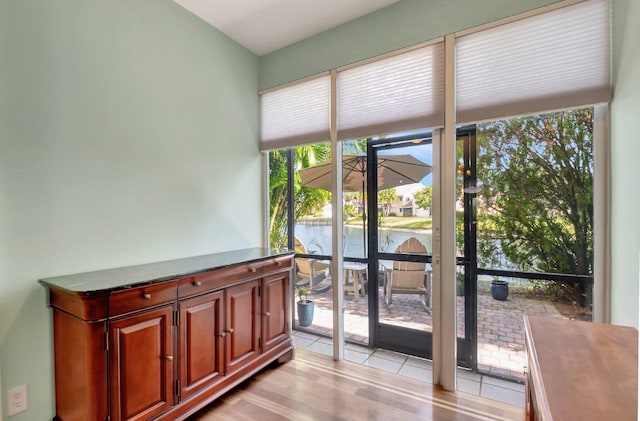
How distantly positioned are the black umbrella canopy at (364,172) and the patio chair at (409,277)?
0.53 meters

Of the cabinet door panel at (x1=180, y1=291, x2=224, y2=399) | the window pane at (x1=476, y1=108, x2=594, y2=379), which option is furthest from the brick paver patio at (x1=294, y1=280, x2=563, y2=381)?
the cabinet door panel at (x1=180, y1=291, x2=224, y2=399)

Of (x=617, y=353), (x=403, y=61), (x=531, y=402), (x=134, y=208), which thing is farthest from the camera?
(x=403, y=61)

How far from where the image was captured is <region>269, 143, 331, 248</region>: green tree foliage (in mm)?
3078

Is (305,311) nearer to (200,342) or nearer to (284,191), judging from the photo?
(284,191)

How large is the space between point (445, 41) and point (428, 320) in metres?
2.15

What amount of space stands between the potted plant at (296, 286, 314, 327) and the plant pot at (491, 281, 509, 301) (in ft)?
5.51

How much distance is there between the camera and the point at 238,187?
281 centimetres

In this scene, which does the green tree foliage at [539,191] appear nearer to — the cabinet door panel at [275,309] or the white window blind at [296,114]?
the white window blind at [296,114]

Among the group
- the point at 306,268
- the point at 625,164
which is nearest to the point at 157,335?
the point at 306,268

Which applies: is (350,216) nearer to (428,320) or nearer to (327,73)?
(428,320)

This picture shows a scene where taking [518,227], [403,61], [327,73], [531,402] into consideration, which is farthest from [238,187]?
[531,402]

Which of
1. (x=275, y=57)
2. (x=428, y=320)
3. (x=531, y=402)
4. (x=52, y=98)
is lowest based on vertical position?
(x=428, y=320)

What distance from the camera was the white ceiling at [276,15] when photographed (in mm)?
2287

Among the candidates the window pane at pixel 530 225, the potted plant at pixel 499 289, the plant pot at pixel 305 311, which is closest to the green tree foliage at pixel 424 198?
the window pane at pixel 530 225
